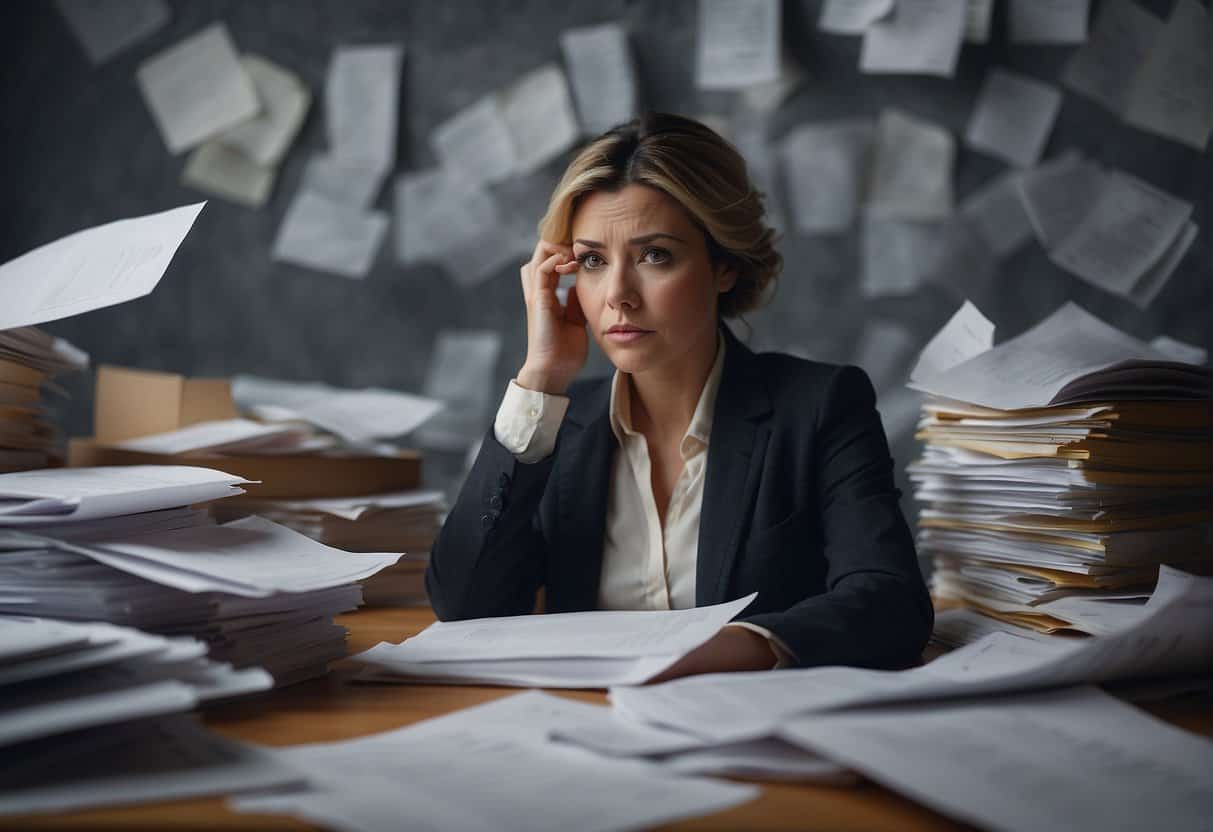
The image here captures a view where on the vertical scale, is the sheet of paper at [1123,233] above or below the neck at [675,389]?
above

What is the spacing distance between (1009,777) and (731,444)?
73 centimetres

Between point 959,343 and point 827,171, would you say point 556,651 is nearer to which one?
point 959,343

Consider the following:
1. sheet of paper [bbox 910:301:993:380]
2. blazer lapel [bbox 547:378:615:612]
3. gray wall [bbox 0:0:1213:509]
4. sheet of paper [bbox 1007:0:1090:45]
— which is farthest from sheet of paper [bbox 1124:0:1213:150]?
blazer lapel [bbox 547:378:615:612]

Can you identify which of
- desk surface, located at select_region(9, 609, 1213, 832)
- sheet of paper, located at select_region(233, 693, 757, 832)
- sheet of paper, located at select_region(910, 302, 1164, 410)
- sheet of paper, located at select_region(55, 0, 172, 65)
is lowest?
desk surface, located at select_region(9, 609, 1213, 832)

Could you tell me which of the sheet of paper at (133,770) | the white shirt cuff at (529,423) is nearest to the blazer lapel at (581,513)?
the white shirt cuff at (529,423)

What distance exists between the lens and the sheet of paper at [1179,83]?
168cm

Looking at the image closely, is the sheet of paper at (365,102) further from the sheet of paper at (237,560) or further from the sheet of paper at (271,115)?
the sheet of paper at (237,560)

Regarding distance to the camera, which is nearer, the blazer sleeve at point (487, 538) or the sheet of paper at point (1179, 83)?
the blazer sleeve at point (487, 538)

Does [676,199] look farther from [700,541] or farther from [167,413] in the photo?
[167,413]

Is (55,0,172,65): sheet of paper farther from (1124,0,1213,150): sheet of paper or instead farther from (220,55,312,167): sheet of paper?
(1124,0,1213,150): sheet of paper

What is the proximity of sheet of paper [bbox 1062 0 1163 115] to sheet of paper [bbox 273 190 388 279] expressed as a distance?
126cm

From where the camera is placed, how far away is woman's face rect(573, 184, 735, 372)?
129 cm

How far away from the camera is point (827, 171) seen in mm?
1811

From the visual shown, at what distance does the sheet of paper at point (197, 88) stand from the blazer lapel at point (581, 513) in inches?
41.4
